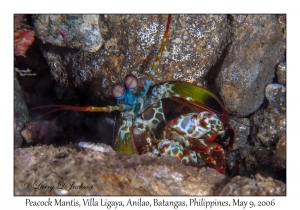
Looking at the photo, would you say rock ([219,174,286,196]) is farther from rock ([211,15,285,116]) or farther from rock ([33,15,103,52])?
rock ([33,15,103,52])

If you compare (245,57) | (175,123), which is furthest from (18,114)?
(245,57)

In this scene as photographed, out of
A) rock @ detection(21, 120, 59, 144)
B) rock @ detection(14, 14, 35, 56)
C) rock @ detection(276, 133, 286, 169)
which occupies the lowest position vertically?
rock @ detection(276, 133, 286, 169)

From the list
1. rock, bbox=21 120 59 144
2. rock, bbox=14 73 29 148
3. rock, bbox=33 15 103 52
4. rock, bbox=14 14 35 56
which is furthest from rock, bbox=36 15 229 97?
rock, bbox=21 120 59 144

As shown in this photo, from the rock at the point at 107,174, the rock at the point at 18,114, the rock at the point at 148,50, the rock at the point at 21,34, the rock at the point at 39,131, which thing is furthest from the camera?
the rock at the point at 39,131

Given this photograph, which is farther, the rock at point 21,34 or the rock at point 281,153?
the rock at point 281,153

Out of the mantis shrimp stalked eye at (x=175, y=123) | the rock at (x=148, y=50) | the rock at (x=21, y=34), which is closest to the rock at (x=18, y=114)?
the rock at (x=21, y=34)

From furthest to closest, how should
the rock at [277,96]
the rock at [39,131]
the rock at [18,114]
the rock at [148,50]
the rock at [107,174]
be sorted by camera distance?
the rock at [277,96], the rock at [39,131], the rock at [148,50], the rock at [18,114], the rock at [107,174]

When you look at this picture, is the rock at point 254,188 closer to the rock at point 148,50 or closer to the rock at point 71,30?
the rock at point 148,50

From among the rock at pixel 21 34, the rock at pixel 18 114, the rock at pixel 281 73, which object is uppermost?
the rock at pixel 21 34
